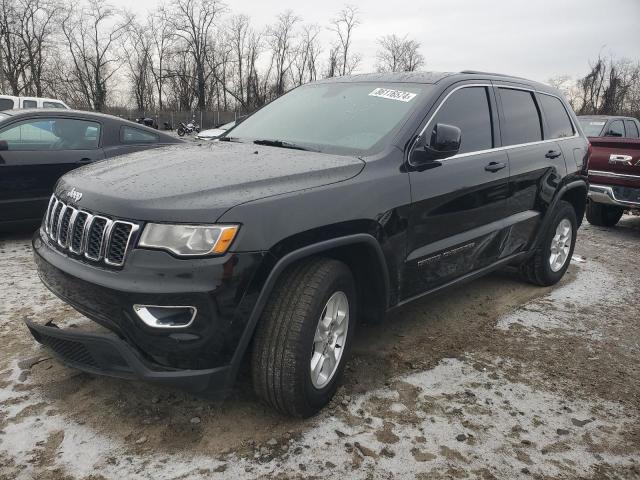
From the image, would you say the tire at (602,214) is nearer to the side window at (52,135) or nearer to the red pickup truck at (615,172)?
the red pickup truck at (615,172)

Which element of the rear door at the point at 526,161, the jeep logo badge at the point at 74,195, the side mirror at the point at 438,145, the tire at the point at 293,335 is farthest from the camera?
the rear door at the point at 526,161

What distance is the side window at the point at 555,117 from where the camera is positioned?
4.66 meters

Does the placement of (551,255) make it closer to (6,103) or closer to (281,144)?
(281,144)

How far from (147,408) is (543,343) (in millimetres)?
2720

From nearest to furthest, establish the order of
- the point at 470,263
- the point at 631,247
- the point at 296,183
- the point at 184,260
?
the point at 184,260
the point at 296,183
the point at 470,263
the point at 631,247

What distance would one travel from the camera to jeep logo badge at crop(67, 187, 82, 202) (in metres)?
2.49

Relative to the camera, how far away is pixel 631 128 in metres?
11.6

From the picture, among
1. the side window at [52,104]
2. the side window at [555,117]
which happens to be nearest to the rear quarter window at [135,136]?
the side window at [555,117]

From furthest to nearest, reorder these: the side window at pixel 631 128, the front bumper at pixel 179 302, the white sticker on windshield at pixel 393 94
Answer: the side window at pixel 631 128 → the white sticker on windshield at pixel 393 94 → the front bumper at pixel 179 302

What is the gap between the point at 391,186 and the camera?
2859mm

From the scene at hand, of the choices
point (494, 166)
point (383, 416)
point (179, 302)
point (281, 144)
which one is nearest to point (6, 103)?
point (281, 144)

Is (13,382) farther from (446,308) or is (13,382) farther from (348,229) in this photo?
(446,308)

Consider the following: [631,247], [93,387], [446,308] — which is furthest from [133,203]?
[631,247]

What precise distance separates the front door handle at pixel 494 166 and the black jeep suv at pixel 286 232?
0.08 ft
